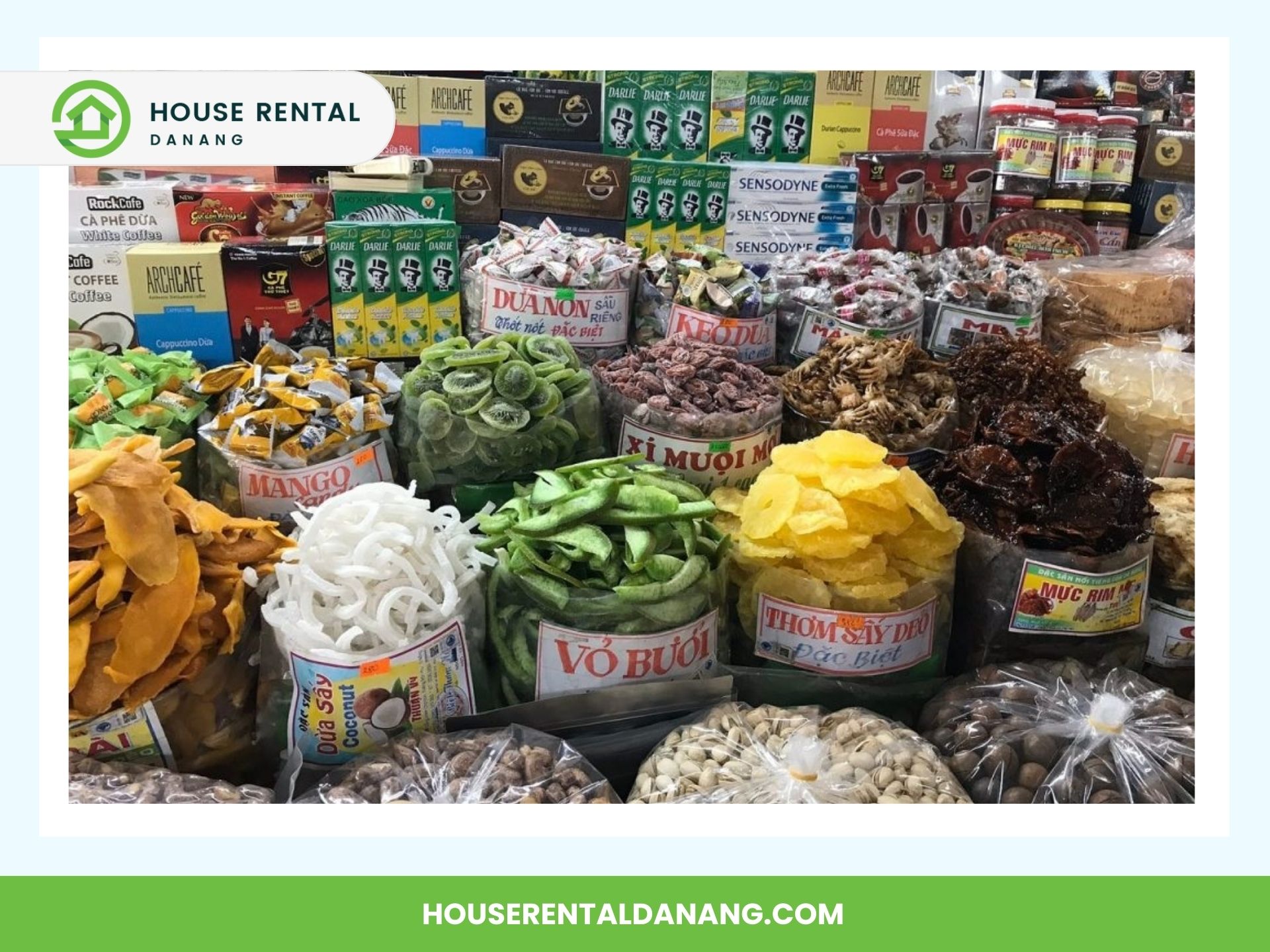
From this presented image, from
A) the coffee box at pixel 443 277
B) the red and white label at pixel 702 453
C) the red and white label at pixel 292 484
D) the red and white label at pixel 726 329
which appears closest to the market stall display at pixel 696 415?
the red and white label at pixel 702 453

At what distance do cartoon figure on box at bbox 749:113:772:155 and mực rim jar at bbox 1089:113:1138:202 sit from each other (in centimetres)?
96

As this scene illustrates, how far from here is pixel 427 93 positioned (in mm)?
2588

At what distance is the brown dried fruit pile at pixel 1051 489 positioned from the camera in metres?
1.55

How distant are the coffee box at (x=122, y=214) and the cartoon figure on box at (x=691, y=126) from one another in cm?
135

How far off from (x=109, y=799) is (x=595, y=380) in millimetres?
1109

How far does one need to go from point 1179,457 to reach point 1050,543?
2.14 feet

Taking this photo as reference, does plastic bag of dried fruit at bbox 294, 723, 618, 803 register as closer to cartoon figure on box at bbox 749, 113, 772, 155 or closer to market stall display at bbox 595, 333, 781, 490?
market stall display at bbox 595, 333, 781, 490

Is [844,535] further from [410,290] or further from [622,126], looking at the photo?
[622,126]

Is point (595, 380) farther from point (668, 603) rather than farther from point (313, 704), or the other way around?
point (313, 704)

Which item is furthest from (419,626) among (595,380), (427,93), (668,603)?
(427,93)

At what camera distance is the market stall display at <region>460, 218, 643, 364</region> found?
2.05 meters

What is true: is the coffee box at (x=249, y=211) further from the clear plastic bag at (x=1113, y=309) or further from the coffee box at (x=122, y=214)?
the clear plastic bag at (x=1113, y=309)

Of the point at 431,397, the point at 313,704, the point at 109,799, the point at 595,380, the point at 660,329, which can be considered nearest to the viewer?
the point at 109,799

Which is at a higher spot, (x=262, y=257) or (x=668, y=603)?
(x=262, y=257)
